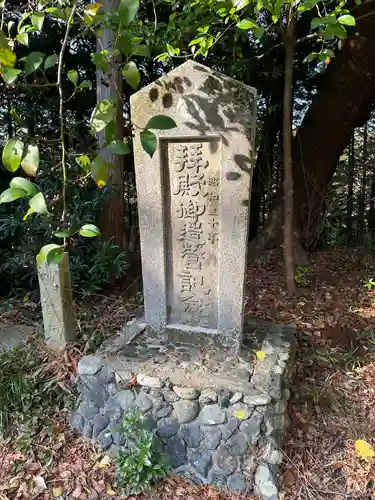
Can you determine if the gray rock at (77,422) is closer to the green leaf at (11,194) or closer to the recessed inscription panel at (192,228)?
the recessed inscription panel at (192,228)

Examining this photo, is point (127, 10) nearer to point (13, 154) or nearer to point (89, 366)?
point (13, 154)

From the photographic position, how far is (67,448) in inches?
77.2

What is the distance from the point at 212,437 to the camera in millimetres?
1815

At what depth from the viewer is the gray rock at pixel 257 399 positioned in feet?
5.79

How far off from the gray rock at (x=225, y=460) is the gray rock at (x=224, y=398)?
20 cm

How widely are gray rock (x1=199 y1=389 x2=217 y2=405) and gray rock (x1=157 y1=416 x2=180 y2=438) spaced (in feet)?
0.55

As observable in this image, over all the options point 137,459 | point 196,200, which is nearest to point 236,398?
point 137,459

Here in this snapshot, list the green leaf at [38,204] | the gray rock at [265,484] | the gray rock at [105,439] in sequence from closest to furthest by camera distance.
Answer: the green leaf at [38,204] → the gray rock at [265,484] → the gray rock at [105,439]

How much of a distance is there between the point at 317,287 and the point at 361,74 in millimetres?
2215

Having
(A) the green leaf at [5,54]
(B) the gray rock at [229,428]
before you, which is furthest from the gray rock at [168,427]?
(A) the green leaf at [5,54]

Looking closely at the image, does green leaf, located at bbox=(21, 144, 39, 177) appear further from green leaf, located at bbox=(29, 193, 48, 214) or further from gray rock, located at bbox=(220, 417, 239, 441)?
gray rock, located at bbox=(220, 417, 239, 441)

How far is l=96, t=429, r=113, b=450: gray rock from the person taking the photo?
6.43 feet

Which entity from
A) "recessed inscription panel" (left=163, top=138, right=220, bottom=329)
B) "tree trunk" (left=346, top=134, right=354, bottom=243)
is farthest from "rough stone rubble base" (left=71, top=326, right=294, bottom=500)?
"tree trunk" (left=346, top=134, right=354, bottom=243)

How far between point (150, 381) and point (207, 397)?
0.97ft
